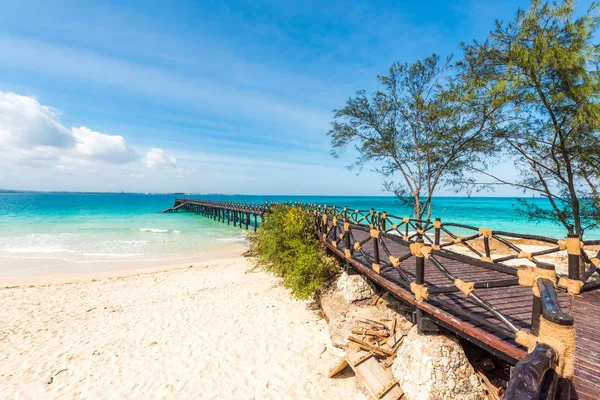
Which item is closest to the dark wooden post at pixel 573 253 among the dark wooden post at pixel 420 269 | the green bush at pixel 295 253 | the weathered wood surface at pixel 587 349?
the weathered wood surface at pixel 587 349

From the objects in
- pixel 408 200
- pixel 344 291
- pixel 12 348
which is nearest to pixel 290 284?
pixel 344 291

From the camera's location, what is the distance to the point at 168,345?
7.29 m

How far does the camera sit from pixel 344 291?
8125mm

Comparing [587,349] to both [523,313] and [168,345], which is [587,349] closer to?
[523,313]

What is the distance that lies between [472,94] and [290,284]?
9.27 m

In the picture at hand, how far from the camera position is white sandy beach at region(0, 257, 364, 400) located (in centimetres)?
565

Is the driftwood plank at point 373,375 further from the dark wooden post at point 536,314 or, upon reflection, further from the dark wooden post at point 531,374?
the dark wooden post at point 531,374

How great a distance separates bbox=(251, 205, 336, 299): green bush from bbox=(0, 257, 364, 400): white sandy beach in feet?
2.81

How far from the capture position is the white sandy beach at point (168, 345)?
18.5 ft

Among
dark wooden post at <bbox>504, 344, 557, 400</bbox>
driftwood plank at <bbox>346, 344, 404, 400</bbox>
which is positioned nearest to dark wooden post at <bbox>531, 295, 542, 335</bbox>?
dark wooden post at <bbox>504, 344, 557, 400</bbox>

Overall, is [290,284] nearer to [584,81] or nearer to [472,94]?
[472,94]

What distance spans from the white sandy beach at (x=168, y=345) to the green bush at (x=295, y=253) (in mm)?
855

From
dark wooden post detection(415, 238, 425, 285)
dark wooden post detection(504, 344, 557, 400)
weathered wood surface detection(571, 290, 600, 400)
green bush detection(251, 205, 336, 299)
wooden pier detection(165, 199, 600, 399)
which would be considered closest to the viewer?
dark wooden post detection(504, 344, 557, 400)

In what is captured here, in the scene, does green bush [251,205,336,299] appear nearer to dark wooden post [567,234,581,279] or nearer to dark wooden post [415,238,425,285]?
dark wooden post [415,238,425,285]
